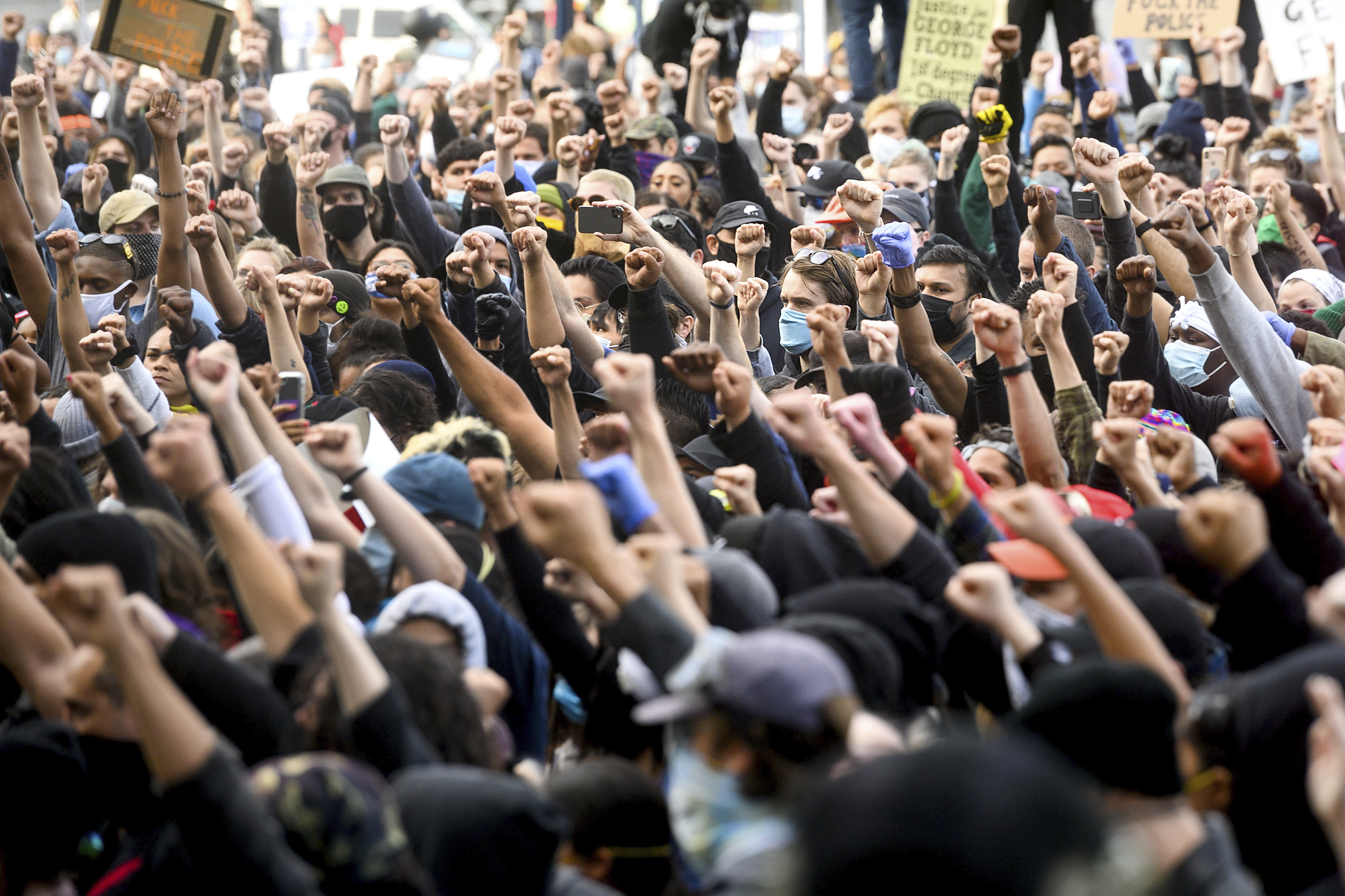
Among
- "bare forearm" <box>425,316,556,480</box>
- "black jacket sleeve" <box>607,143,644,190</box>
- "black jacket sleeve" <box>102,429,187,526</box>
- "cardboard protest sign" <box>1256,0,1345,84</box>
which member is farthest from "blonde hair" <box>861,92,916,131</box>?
"black jacket sleeve" <box>102,429,187,526</box>

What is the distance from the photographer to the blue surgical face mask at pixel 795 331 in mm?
6234

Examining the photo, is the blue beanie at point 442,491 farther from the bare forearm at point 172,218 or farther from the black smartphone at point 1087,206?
the black smartphone at point 1087,206

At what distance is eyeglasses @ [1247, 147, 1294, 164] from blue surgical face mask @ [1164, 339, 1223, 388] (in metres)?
3.01

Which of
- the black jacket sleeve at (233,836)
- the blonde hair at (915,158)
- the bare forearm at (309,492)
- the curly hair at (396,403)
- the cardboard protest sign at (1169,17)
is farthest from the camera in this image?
the cardboard protest sign at (1169,17)

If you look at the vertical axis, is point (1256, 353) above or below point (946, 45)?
below

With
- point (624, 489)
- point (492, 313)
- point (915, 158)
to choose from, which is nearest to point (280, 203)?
point (492, 313)

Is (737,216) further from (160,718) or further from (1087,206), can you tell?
(160,718)

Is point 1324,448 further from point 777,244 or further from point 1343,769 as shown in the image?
point 777,244

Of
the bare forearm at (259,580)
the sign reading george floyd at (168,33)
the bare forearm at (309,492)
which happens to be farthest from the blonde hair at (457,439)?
the sign reading george floyd at (168,33)

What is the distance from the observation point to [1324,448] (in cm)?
375

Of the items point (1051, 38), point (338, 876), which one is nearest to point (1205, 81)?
point (1051, 38)

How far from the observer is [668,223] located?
282 inches

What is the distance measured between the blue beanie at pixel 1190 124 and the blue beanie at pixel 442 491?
693 cm

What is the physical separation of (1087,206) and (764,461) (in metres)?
2.91
